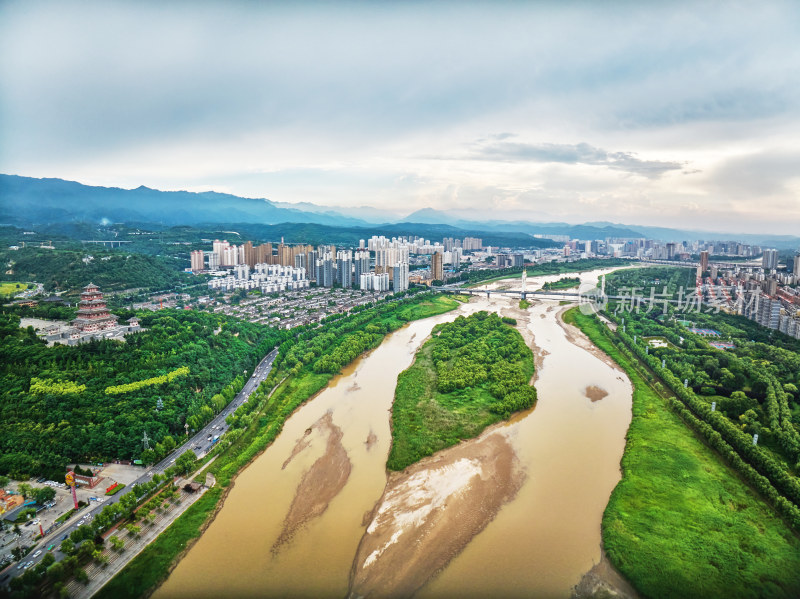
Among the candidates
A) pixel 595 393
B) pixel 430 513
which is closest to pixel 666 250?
pixel 595 393

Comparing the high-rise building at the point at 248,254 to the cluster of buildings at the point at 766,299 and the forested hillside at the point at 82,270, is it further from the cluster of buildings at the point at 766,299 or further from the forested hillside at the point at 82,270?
the cluster of buildings at the point at 766,299

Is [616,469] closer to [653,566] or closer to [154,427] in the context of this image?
[653,566]

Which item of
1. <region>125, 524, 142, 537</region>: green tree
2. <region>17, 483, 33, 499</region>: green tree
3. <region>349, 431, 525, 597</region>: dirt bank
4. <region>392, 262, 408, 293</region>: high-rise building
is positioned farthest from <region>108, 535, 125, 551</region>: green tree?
<region>392, 262, 408, 293</region>: high-rise building

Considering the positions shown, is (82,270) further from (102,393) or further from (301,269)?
(102,393)

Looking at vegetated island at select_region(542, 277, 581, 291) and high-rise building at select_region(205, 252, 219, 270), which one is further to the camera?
high-rise building at select_region(205, 252, 219, 270)

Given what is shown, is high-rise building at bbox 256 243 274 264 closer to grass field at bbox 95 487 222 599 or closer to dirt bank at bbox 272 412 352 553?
dirt bank at bbox 272 412 352 553

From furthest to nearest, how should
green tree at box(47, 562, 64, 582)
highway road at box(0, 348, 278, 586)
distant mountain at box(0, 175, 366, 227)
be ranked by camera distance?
distant mountain at box(0, 175, 366, 227)
highway road at box(0, 348, 278, 586)
green tree at box(47, 562, 64, 582)

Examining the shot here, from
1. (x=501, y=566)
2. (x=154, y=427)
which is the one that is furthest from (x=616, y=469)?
(x=154, y=427)
